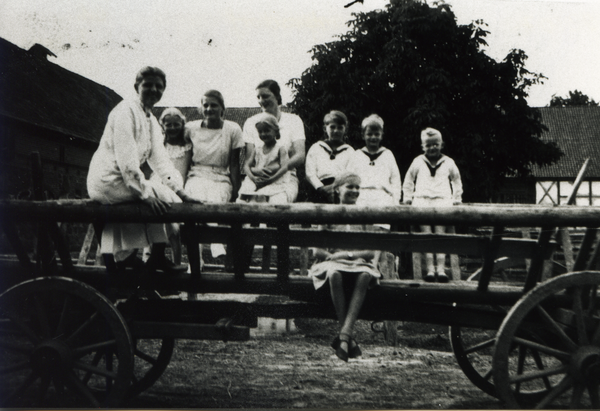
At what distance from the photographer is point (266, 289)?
310 centimetres

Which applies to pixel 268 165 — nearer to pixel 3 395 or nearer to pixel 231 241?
pixel 231 241

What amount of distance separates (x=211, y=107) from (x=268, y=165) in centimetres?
62

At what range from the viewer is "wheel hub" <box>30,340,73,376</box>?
2.76 m

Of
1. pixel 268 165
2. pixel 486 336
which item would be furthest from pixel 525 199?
pixel 268 165

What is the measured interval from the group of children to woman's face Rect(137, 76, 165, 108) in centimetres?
109

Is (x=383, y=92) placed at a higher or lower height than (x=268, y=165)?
higher

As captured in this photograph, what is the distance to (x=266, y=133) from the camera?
4.40m

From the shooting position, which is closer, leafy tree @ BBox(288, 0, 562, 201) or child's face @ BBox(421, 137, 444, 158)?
child's face @ BBox(421, 137, 444, 158)

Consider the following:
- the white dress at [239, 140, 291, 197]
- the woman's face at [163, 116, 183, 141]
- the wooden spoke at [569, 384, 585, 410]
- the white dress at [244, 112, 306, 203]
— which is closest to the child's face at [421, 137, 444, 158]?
the white dress at [244, 112, 306, 203]

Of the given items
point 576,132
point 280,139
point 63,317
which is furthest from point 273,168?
point 576,132

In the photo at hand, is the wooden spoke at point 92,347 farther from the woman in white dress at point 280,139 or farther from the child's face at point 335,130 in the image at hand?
the child's face at point 335,130

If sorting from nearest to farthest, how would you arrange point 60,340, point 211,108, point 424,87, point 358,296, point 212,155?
point 60,340
point 358,296
point 211,108
point 212,155
point 424,87

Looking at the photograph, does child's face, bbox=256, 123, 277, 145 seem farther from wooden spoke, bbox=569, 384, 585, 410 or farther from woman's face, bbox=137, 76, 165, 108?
wooden spoke, bbox=569, 384, 585, 410

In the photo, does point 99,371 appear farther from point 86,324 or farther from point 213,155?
point 213,155
